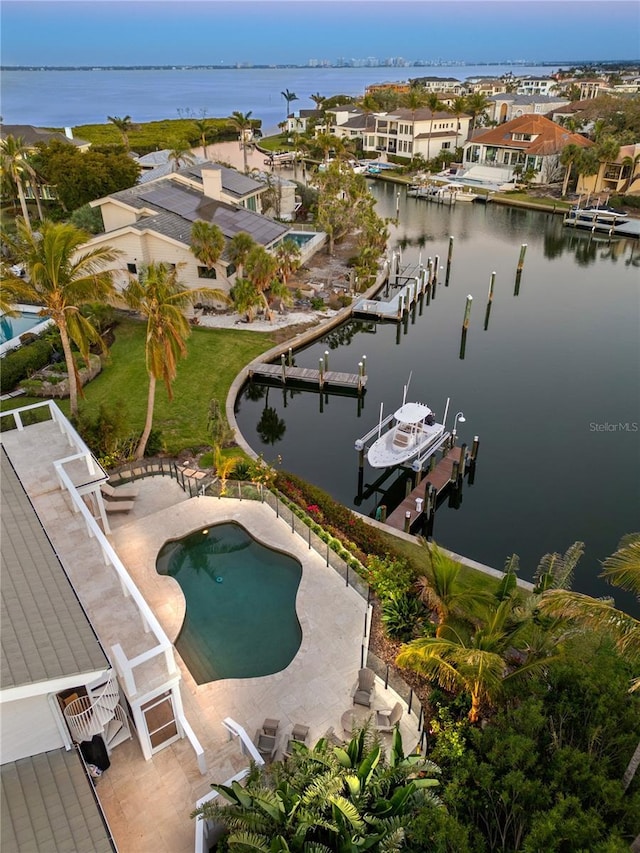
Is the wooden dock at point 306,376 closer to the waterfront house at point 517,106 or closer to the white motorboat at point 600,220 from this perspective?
the white motorboat at point 600,220

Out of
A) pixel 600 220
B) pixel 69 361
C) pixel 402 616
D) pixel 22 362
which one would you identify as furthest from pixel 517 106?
pixel 402 616

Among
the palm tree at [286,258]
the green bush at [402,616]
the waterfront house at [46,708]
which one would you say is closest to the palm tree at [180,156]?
the palm tree at [286,258]

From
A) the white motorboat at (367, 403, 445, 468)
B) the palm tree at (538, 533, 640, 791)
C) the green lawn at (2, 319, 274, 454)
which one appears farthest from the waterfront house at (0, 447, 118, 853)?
the white motorboat at (367, 403, 445, 468)

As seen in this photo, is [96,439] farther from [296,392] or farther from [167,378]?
[296,392]

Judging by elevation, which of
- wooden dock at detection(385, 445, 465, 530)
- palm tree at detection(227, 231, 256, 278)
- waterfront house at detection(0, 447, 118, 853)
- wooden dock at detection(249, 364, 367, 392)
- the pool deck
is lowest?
wooden dock at detection(385, 445, 465, 530)

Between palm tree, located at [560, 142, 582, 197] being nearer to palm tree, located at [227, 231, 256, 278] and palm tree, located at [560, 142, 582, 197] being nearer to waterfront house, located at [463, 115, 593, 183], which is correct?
waterfront house, located at [463, 115, 593, 183]

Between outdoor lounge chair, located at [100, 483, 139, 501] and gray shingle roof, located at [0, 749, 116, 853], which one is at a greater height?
gray shingle roof, located at [0, 749, 116, 853]

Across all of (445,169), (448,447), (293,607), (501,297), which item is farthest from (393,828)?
(445,169)
